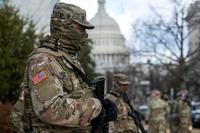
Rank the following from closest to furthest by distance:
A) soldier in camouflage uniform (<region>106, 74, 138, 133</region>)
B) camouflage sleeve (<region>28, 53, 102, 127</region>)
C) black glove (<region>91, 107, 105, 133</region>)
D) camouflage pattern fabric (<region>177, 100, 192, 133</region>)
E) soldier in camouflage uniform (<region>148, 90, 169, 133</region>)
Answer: camouflage sleeve (<region>28, 53, 102, 127</region>) → black glove (<region>91, 107, 105, 133</region>) → soldier in camouflage uniform (<region>106, 74, 138, 133</region>) → soldier in camouflage uniform (<region>148, 90, 169, 133</region>) → camouflage pattern fabric (<region>177, 100, 192, 133</region>)

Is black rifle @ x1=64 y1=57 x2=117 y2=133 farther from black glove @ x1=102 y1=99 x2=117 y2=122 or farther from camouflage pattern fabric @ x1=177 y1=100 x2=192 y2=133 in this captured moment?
camouflage pattern fabric @ x1=177 y1=100 x2=192 y2=133

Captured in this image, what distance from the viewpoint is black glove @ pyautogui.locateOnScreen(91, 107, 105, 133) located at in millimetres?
3575

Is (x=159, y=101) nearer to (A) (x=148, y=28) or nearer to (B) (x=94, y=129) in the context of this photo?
(B) (x=94, y=129)

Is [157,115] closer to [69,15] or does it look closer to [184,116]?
[184,116]

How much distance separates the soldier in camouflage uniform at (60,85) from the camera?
131 inches

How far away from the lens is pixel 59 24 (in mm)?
3650

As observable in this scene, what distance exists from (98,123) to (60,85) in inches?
15.2

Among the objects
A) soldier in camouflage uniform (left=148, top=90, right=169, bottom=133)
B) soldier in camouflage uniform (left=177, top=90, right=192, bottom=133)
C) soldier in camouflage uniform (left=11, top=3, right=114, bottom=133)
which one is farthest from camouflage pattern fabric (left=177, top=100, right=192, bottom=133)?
soldier in camouflage uniform (left=11, top=3, right=114, bottom=133)

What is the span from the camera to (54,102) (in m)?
3.30

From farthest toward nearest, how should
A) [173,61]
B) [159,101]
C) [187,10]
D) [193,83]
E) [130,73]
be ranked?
1. [130,73]
2. [193,83]
3. [173,61]
4. [187,10]
5. [159,101]

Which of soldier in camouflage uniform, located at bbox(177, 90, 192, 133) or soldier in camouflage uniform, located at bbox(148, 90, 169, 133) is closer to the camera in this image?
soldier in camouflage uniform, located at bbox(148, 90, 169, 133)

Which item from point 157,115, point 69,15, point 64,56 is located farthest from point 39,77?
point 157,115

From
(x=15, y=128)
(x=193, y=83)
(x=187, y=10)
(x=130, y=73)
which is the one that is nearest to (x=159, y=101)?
(x=15, y=128)

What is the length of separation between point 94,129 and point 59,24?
0.69 metres
